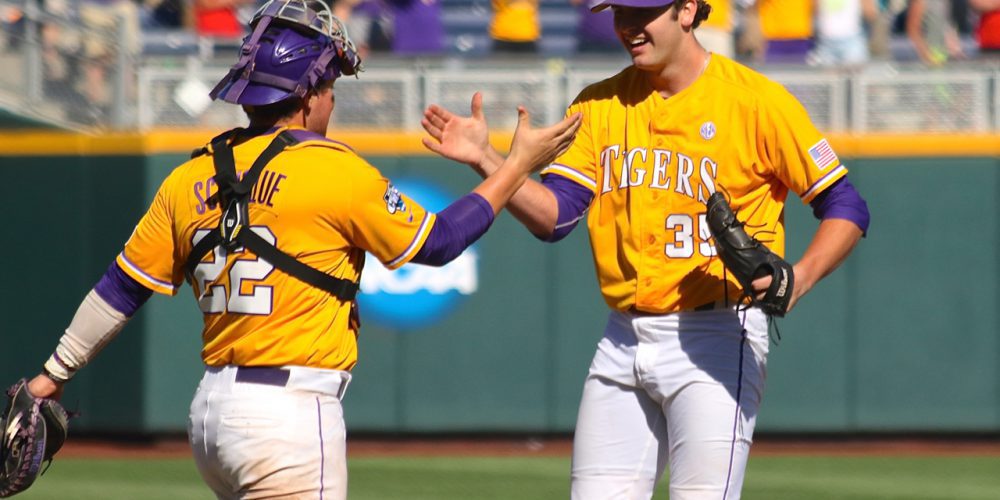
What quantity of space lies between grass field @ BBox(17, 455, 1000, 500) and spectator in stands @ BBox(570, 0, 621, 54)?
343cm

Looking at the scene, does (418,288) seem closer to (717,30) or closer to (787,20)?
(717,30)

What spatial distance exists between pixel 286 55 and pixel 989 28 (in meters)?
8.61

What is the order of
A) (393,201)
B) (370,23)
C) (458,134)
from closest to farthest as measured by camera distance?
(393,201) → (458,134) → (370,23)

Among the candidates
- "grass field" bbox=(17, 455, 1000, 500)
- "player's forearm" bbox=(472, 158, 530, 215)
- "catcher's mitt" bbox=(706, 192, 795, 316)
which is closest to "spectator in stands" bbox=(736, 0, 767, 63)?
"grass field" bbox=(17, 455, 1000, 500)

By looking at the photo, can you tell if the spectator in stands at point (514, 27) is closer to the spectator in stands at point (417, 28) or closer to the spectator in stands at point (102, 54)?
the spectator in stands at point (417, 28)

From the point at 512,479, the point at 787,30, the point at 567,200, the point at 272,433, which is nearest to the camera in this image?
the point at 272,433

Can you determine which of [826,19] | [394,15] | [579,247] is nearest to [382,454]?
[579,247]

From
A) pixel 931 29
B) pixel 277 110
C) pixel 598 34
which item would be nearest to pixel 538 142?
pixel 277 110

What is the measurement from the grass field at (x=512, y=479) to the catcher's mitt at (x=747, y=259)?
454 centimetres

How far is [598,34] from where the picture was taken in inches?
472

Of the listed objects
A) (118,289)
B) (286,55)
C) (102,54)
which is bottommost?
(118,289)

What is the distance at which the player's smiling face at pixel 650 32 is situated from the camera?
15.1 ft

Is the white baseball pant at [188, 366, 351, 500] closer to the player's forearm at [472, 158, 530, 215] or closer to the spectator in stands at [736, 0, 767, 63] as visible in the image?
the player's forearm at [472, 158, 530, 215]

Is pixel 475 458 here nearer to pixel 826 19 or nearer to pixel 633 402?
pixel 826 19
